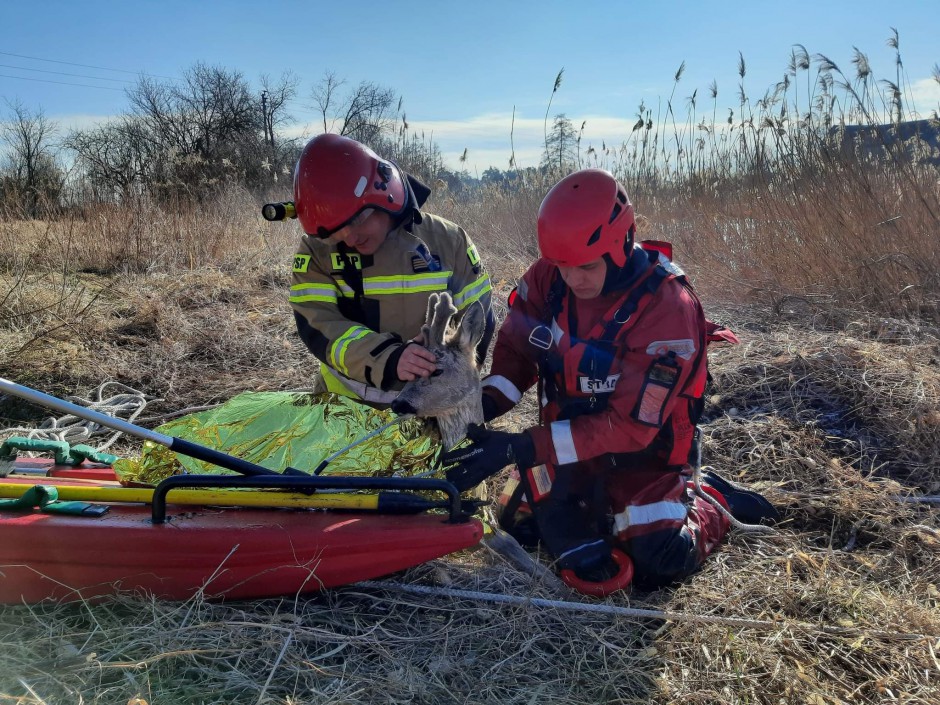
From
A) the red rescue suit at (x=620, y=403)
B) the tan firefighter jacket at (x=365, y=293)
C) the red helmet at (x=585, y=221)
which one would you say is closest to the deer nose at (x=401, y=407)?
the tan firefighter jacket at (x=365, y=293)

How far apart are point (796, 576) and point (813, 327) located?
3.37 m

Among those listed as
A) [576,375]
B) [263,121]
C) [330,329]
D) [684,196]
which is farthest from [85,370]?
[263,121]

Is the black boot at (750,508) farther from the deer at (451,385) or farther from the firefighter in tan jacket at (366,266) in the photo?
the firefighter in tan jacket at (366,266)

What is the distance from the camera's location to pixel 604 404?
2.97 meters

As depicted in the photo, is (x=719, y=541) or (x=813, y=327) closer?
(x=719, y=541)

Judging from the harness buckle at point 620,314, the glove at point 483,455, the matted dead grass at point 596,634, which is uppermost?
the harness buckle at point 620,314

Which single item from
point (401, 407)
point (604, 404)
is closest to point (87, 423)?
point (401, 407)

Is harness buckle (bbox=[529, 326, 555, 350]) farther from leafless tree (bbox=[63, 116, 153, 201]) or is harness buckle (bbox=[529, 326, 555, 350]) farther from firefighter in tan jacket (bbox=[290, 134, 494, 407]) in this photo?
leafless tree (bbox=[63, 116, 153, 201])

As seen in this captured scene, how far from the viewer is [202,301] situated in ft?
23.5

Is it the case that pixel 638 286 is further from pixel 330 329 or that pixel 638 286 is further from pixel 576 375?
pixel 330 329

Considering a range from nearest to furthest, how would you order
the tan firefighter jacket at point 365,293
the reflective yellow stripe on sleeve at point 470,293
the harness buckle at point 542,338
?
the harness buckle at point 542,338
the tan firefighter jacket at point 365,293
the reflective yellow stripe on sleeve at point 470,293

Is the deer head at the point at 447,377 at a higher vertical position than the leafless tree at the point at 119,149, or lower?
lower

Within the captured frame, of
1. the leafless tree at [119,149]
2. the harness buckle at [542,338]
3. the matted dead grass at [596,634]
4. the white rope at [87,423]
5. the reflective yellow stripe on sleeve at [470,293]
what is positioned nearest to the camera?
the matted dead grass at [596,634]

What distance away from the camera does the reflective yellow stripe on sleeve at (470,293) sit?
3.35m
